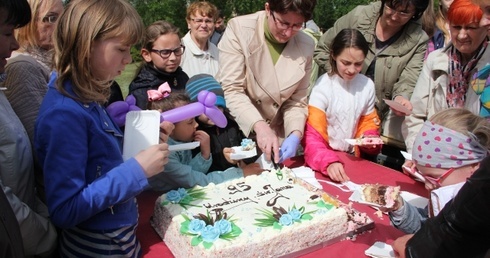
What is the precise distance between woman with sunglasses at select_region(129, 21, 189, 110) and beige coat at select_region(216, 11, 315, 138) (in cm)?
41

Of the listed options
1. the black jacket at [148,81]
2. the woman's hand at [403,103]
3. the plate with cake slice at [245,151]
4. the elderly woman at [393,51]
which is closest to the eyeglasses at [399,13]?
the elderly woman at [393,51]

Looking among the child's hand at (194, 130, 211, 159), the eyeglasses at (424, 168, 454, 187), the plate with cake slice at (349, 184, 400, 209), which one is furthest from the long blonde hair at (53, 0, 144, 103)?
the eyeglasses at (424, 168, 454, 187)

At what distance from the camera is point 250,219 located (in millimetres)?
1665

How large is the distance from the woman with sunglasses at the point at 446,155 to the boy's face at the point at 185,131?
1.13m

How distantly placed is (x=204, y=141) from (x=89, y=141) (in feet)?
3.09

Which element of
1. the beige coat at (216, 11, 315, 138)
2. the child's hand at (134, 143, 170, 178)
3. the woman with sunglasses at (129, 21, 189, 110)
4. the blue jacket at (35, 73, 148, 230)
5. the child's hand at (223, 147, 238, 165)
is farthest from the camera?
the woman with sunglasses at (129, 21, 189, 110)

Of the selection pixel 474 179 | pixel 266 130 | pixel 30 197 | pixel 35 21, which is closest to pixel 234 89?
pixel 266 130

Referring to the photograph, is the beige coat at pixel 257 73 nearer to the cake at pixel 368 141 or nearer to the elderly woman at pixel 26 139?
the cake at pixel 368 141

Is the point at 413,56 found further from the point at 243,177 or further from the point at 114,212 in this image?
the point at 114,212

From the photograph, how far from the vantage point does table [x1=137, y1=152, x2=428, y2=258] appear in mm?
1644

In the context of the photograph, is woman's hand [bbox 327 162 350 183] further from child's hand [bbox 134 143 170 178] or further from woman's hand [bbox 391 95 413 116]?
child's hand [bbox 134 143 170 178]

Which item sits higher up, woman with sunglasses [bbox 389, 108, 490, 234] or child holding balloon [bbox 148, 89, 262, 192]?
woman with sunglasses [bbox 389, 108, 490, 234]

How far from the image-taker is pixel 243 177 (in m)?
2.18

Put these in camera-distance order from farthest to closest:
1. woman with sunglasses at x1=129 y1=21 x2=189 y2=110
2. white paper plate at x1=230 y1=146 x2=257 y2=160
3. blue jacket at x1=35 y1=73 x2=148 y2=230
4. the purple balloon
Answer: woman with sunglasses at x1=129 y1=21 x2=189 y2=110
white paper plate at x1=230 y1=146 x2=257 y2=160
the purple balloon
blue jacket at x1=35 y1=73 x2=148 y2=230
